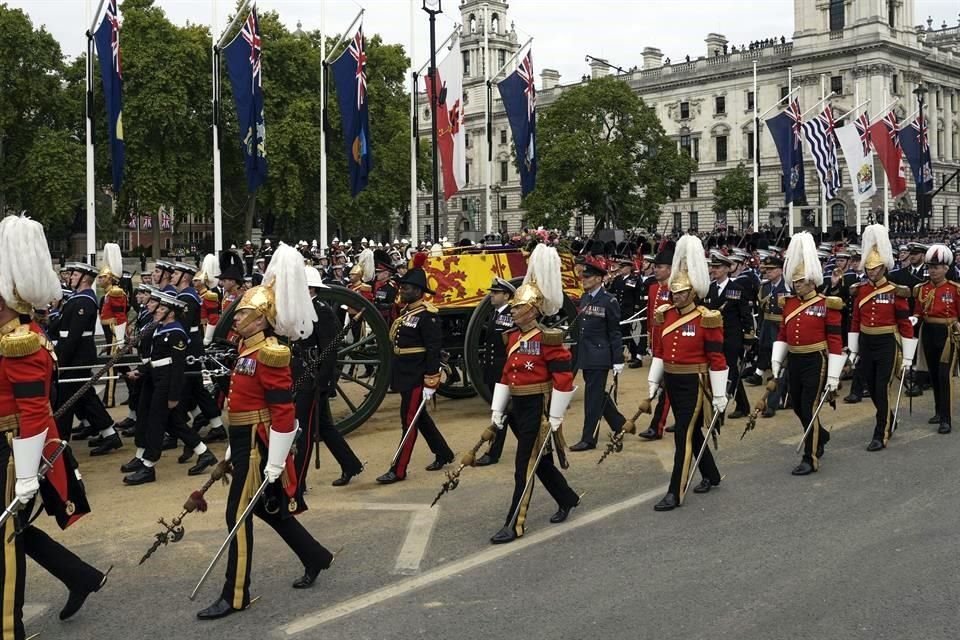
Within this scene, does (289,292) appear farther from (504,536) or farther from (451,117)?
(451,117)

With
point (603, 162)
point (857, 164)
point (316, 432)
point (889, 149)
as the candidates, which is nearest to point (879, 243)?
point (316, 432)

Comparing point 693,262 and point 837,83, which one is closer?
point 693,262

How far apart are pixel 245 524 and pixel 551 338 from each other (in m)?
2.39

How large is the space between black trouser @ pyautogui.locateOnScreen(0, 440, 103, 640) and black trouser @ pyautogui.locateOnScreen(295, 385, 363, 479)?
59.3 inches

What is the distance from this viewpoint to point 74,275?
1029 centimetres

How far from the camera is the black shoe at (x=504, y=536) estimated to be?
651 cm

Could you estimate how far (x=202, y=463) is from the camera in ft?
28.8

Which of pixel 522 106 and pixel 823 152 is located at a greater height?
pixel 522 106

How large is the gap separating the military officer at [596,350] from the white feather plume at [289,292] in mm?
4310

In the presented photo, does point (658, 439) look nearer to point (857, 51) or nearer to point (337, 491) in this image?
point (337, 491)

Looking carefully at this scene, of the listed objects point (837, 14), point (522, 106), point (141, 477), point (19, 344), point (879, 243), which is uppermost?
point (837, 14)

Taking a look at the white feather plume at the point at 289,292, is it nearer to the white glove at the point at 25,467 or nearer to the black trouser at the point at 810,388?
the white glove at the point at 25,467

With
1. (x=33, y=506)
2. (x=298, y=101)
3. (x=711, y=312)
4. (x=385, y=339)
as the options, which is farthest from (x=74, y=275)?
(x=298, y=101)

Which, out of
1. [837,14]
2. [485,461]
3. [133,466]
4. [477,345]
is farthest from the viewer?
[837,14]
